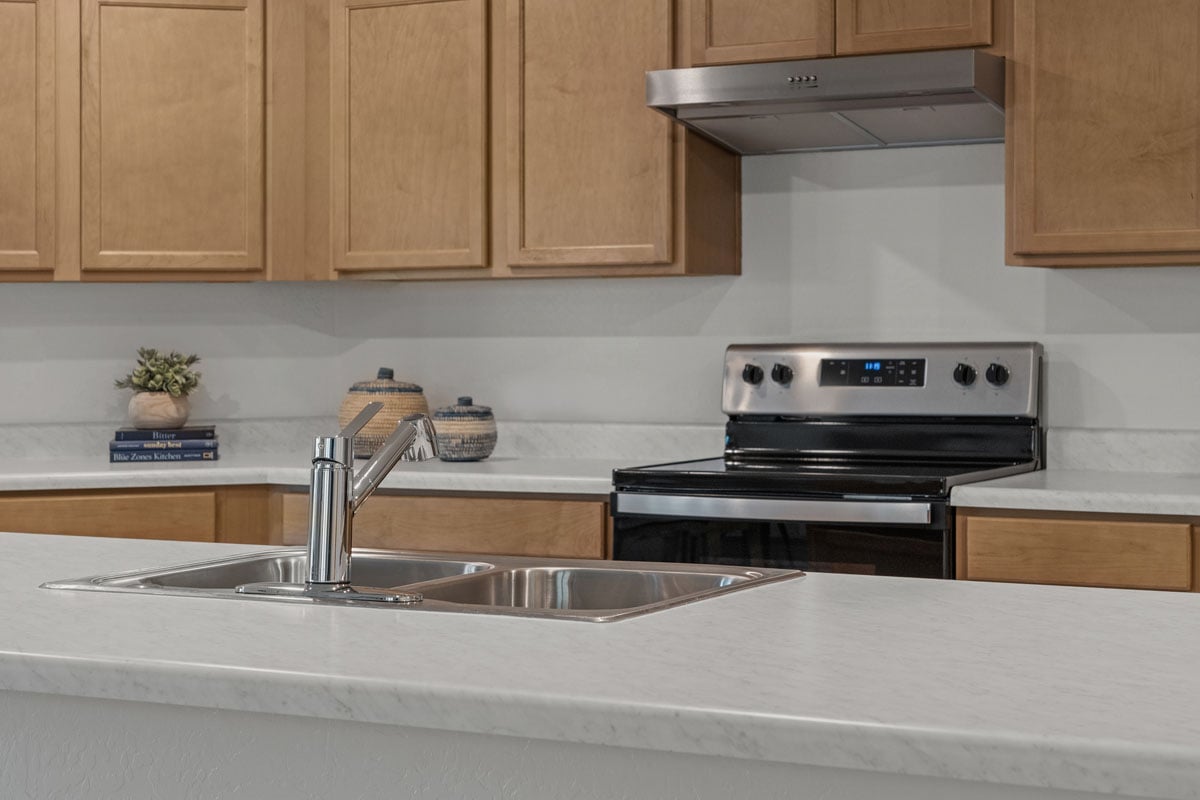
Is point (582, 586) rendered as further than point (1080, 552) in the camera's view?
Result: No

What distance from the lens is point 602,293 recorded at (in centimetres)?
389

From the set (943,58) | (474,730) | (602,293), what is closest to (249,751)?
(474,730)

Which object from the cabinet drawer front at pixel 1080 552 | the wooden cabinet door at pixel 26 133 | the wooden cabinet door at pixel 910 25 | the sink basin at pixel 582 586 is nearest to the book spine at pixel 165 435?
the wooden cabinet door at pixel 26 133

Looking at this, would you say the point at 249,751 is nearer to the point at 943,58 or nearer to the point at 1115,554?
the point at 1115,554

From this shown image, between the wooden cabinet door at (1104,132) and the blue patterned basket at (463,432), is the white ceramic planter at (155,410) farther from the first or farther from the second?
the wooden cabinet door at (1104,132)

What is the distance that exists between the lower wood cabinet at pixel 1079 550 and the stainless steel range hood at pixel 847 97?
90 cm

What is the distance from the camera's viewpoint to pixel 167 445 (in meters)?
3.70

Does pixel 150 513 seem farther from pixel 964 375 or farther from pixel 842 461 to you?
pixel 964 375

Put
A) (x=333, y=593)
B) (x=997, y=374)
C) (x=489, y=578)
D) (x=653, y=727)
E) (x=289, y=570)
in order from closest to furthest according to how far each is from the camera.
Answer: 1. (x=653, y=727)
2. (x=333, y=593)
3. (x=489, y=578)
4. (x=289, y=570)
5. (x=997, y=374)

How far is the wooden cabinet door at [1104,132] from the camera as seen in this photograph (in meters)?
2.93

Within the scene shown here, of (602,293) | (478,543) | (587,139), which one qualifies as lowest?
(478,543)

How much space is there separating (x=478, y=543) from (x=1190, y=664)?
222 cm

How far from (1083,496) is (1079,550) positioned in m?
0.10

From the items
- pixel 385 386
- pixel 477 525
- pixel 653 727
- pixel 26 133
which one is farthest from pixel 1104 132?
pixel 26 133
